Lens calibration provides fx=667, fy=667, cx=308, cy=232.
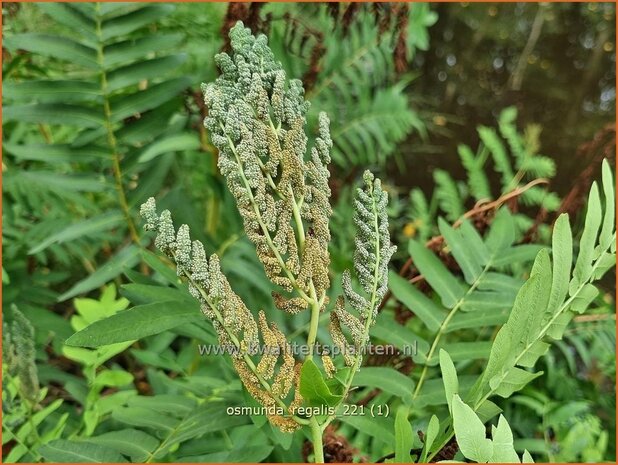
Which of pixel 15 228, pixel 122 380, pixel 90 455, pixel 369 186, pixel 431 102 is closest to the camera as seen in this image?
pixel 369 186

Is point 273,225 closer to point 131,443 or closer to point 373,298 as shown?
point 373,298

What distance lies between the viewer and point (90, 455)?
0.43 m

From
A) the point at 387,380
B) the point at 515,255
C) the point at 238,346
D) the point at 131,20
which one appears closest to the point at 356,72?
the point at 131,20

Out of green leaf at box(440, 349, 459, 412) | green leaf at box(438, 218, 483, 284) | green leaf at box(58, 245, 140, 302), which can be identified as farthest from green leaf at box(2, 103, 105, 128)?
green leaf at box(440, 349, 459, 412)

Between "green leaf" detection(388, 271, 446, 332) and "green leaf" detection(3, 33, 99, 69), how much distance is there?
0.36 meters

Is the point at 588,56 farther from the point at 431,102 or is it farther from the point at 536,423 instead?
the point at 536,423

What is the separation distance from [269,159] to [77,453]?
246 mm

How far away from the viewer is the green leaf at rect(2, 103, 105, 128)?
628 millimetres

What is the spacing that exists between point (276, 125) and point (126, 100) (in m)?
0.36

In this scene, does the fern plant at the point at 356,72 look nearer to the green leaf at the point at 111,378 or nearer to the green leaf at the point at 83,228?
the green leaf at the point at 83,228

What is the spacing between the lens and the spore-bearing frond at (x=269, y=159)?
0.99 feet

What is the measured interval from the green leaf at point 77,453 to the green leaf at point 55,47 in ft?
1.17

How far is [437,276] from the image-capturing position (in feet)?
1.61

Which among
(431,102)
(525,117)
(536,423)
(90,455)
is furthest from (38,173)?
(525,117)
